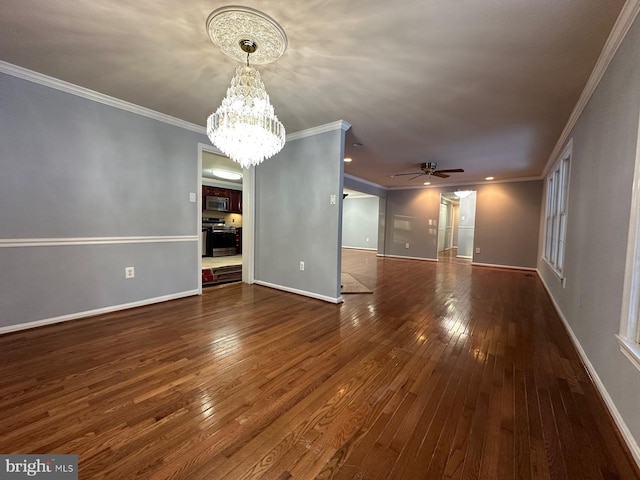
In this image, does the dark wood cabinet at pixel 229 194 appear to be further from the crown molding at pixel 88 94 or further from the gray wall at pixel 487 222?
the gray wall at pixel 487 222

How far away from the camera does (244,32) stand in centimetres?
171

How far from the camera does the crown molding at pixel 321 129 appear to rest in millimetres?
3265

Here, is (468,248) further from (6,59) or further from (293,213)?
(6,59)

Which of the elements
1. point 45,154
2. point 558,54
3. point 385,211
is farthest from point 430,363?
point 385,211

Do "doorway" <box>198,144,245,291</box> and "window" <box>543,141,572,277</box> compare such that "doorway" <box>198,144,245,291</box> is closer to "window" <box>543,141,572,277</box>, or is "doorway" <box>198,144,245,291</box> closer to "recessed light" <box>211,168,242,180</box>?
"recessed light" <box>211,168,242,180</box>

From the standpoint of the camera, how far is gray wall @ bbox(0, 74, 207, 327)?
2.33 m

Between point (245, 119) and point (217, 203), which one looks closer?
point (245, 119)

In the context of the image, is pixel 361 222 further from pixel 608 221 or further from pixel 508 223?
pixel 608 221

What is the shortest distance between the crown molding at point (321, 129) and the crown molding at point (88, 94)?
1.25 meters

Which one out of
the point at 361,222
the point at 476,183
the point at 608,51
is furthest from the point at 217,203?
the point at 608,51

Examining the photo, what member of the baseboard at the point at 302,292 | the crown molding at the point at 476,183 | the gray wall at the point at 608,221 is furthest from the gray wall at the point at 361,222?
the gray wall at the point at 608,221

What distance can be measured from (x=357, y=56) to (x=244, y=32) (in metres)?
0.82

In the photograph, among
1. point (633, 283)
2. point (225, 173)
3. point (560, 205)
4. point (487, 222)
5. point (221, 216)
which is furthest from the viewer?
point (221, 216)

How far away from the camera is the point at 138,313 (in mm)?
2924
